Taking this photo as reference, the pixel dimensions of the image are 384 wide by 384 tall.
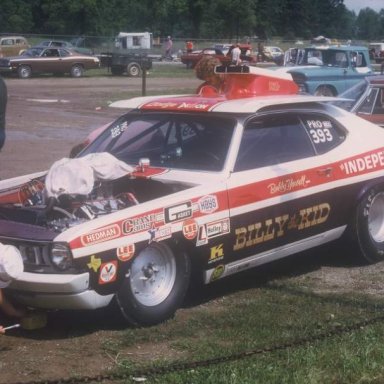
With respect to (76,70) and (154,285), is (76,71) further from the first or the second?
(154,285)

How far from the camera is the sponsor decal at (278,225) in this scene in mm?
6570

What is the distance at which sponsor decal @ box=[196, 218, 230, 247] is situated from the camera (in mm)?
6223

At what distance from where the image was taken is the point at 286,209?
22.7 feet

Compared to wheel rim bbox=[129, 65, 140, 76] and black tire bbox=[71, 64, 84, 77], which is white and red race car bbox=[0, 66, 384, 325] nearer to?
black tire bbox=[71, 64, 84, 77]

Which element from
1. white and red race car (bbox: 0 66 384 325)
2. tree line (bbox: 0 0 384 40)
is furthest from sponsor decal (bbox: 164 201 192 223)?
tree line (bbox: 0 0 384 40)

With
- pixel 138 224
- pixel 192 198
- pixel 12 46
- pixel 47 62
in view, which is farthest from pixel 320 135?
pixel 12 46

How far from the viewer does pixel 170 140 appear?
23.7 ft

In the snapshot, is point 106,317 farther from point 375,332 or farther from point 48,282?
point 375,332

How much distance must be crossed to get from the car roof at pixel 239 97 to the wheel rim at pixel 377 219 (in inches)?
38.5

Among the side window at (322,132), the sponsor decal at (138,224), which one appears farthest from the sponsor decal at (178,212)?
the side window at (322,132)

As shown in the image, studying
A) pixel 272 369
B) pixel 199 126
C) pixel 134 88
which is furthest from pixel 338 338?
pixel 134 88

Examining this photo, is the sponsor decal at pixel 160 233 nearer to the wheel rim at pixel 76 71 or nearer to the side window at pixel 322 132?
the side window at pixel 322 132

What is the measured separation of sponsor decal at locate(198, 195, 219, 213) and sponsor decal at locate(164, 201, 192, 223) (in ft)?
0.35

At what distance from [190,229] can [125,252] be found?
0.57 meters
